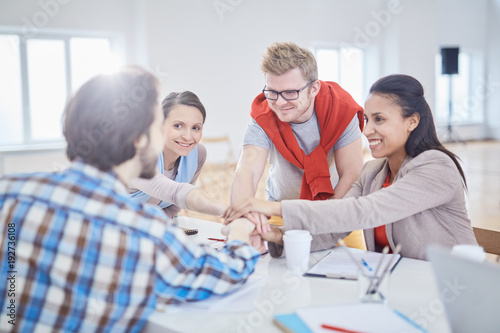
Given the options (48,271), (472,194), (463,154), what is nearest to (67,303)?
(48,271)

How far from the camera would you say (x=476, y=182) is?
292 inches

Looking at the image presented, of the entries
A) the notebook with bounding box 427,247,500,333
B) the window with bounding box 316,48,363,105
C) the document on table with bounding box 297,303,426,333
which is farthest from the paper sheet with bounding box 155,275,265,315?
the window with bounding box 316,48,363,105

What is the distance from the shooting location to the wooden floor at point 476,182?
5188 millimetres

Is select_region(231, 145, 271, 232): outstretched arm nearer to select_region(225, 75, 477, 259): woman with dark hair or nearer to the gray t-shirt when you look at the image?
the gray t-shirt

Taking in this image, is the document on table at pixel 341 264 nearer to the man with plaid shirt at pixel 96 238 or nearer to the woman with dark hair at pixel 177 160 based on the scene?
the man with plaid shirt at pixel 96 238

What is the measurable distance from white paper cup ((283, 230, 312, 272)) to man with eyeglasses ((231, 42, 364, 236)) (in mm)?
672

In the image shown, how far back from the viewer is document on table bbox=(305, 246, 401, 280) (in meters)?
1.57

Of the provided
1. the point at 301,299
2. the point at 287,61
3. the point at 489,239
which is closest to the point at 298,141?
the point at 287,61

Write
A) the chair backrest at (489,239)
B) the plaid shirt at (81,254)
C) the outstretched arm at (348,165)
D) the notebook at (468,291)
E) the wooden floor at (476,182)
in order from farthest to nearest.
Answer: the wooden floor at (476,182), the outstretched arm at (348,165), the chair backrest at (489,239), the plaid shirt at (81,254), the notebook at (468,291)

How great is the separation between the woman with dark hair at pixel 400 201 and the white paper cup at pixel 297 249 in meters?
0.09

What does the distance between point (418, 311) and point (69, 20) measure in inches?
271

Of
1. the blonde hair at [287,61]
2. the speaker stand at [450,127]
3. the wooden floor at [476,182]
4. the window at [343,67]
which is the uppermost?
the window at [343,67]

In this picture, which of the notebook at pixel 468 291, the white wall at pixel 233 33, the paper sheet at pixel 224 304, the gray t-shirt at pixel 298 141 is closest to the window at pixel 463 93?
the white wall at pixel 233 33

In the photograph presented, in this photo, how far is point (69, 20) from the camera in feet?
23.0
